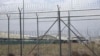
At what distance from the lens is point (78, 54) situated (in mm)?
15805

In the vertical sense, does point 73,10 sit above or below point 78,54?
above

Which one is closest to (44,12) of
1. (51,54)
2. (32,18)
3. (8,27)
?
(32,18)

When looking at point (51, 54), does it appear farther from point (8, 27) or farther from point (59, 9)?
point (59, 9)

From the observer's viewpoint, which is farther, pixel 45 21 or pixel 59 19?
pixel 45 21

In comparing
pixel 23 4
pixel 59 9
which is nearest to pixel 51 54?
pixel 23 4

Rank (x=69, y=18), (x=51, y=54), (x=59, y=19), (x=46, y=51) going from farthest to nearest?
(x=46, y=51) < (x=51, y=54) < (x=69, y=18) < (x=59, y=19)

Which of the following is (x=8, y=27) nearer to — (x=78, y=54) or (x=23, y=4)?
(x=23, y=4)

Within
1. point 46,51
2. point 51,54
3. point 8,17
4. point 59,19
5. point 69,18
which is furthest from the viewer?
point 46,51

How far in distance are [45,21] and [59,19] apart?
3109mm

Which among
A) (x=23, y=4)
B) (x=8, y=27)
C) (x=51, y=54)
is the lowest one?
(x=51, y=54)

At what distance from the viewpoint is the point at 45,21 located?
15.0 m

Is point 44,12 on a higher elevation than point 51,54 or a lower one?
higher

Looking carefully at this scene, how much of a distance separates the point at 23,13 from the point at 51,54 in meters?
3.71

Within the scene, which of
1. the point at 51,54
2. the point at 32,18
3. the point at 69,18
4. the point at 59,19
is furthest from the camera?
the point at 51,54
